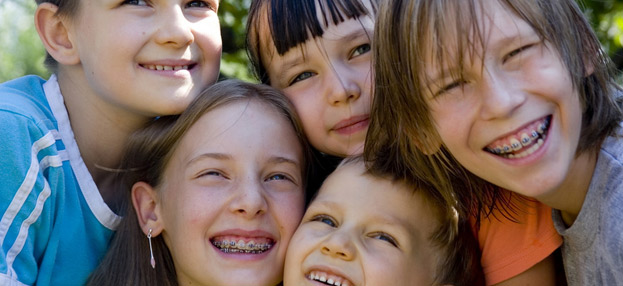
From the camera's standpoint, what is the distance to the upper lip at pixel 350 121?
125 inches

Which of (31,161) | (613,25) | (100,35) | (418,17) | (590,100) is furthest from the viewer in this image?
(613,25)

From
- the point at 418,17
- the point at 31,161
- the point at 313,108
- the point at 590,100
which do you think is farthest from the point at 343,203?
the point at 31,161

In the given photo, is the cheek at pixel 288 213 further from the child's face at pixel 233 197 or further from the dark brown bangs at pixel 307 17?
the dark brown bangs at pixel 307 17

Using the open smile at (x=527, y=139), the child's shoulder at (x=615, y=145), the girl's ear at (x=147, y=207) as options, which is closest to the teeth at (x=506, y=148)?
the open smile at (x=527, y=139)

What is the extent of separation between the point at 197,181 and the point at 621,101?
1526mm

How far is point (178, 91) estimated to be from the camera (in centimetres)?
315

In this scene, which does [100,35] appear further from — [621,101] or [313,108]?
[621,101]

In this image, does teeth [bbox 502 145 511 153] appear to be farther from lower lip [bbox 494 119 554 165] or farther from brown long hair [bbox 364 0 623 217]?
brown long hair [bbox 364 0 623 217]

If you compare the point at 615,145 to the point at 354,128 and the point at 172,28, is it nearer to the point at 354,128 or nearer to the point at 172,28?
the point at 354,128

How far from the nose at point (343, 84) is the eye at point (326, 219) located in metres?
0.48

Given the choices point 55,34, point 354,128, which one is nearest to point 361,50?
point 354,128

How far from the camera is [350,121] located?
3.18 meters

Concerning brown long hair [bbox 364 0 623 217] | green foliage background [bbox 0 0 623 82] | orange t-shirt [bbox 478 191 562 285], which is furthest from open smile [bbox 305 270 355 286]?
green foliage background [bbox 0 0 623 82]

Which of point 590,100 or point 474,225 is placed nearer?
point 590,100
